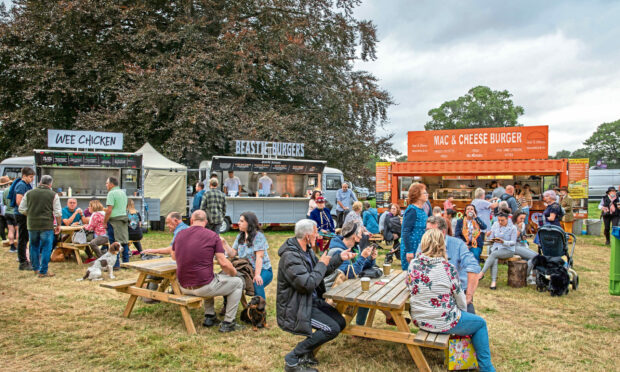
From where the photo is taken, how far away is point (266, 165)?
14438 millimetres

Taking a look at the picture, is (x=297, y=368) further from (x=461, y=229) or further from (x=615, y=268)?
(x=461, y=229)

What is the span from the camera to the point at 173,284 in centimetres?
486

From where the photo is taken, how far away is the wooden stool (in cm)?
699

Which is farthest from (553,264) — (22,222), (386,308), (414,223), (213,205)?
(22,222)

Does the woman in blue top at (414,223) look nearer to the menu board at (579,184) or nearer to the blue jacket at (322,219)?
the blue jacket at (322,219)

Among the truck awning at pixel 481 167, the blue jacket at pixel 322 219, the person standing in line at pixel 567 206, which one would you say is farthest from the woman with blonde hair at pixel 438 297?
the truck awning at pixel 481 167

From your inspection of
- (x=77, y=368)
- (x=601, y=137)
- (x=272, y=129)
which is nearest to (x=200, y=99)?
(x=272, y=129)

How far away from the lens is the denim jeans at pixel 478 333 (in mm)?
3535

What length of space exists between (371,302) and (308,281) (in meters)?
0.58

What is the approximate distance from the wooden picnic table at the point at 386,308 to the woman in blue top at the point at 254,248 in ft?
4.07

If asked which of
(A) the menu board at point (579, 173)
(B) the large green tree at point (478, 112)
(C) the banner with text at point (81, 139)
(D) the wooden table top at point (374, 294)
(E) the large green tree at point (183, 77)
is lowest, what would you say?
(D) the wooden table top at point (374, 294)

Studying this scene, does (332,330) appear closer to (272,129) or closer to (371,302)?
(371,302)

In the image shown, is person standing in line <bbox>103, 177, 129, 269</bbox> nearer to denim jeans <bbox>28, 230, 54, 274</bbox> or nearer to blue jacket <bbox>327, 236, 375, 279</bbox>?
denim jeans <bbox>28, 230, 54, 274</bbox>

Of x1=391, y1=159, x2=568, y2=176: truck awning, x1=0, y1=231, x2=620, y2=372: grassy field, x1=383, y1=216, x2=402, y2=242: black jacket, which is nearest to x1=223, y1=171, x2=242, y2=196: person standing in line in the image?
x1=391, y1=159, x2=568, y2=176: truck awning
